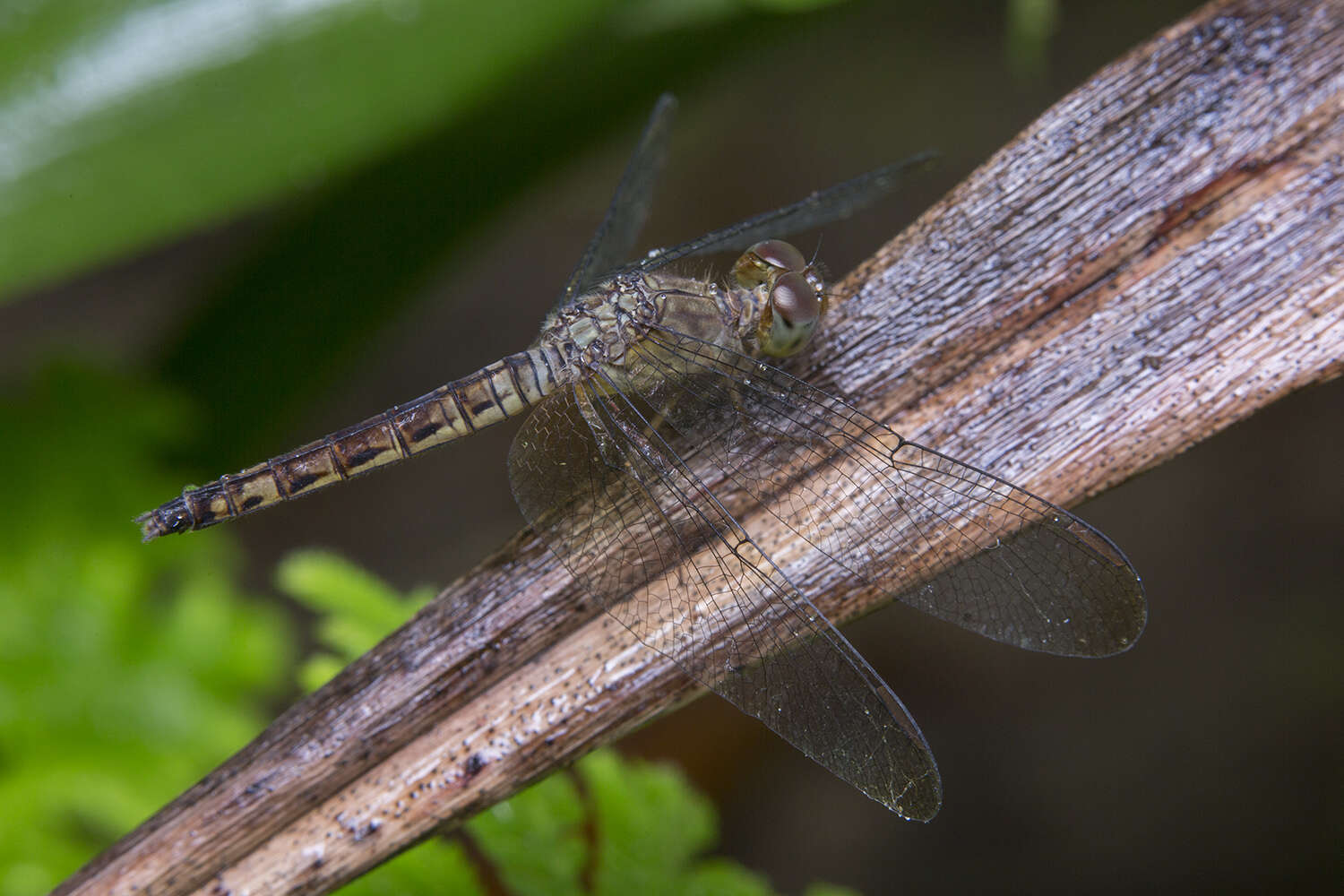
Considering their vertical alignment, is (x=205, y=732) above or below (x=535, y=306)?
below

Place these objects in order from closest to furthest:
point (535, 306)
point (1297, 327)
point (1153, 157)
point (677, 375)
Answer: point (1297, 327) → point (1153, 157) → point (677, 375) → point (535, 306)

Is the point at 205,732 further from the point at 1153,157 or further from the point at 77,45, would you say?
the point at 1153,157

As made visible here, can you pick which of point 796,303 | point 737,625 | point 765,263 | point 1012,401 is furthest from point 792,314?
point 737,625

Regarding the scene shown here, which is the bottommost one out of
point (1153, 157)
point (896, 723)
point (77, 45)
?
point (896, 723)

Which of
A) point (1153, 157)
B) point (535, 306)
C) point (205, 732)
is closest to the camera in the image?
point (1153, 157)

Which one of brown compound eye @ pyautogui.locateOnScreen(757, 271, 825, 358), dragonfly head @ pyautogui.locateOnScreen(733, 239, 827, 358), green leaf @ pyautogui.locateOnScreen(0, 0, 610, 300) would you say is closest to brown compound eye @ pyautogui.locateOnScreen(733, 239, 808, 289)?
dragonfly head @ pyautogui.locateOnScreen(733, 239, 827, 358)

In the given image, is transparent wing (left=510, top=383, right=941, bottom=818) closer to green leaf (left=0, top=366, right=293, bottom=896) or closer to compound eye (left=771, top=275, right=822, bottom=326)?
compound eye (left=771, top=275, right=822, bottom=326)

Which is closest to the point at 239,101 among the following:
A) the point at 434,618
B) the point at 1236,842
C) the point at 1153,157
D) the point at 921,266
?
the point at 434,618
